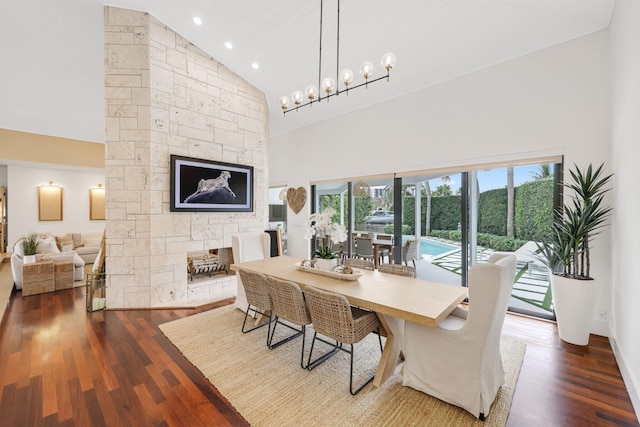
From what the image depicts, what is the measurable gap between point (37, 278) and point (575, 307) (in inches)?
290

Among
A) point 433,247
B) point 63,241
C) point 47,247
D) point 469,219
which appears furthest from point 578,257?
point 63,241

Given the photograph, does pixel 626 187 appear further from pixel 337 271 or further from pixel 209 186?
pixel 209 186

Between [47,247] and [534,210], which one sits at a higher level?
[534,210]

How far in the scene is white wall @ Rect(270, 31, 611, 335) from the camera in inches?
117

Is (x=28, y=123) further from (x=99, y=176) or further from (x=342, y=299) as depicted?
(x=342, y=299)

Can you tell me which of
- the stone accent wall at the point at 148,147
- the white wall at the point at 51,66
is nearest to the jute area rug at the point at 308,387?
the stone accent wall at the point at 148,147

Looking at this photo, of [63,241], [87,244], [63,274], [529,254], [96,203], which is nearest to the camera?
[529,254]

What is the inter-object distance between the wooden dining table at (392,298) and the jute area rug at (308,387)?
25 cm

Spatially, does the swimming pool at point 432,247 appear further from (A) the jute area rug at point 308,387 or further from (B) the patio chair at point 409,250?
(A) the jute area rug at point 308,387

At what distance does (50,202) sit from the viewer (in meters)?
7.43

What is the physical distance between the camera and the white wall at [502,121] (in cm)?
297

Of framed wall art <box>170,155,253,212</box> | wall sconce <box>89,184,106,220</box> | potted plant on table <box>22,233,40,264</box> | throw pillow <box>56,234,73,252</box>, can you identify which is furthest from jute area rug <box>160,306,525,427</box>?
wall sconce <box>89,184,106,220</box>

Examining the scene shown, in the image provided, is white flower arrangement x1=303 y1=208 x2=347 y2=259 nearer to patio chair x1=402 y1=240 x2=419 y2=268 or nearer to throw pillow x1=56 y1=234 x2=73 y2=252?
patio chair x1=402 y1=240 x2=419 y2=268

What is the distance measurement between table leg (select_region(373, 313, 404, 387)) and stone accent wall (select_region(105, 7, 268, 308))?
310 cm
